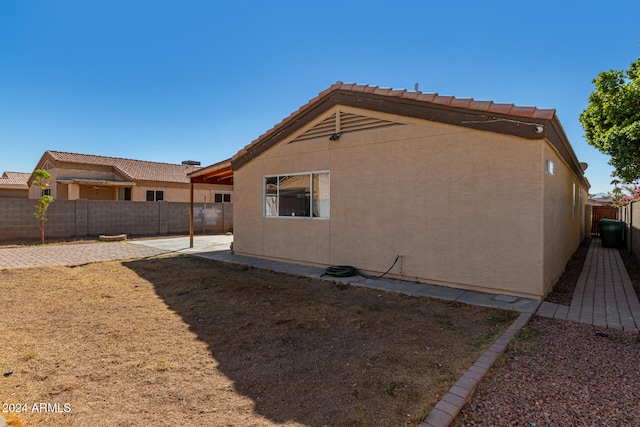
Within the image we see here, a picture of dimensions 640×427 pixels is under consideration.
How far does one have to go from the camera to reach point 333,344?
393 cm

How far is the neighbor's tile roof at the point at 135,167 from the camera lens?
969 inches

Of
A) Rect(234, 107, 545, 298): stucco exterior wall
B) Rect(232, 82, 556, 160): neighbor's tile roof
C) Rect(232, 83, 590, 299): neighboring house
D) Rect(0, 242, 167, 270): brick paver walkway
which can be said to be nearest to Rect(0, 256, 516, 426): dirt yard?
Rect(234, 107, 545, 298): stucco exterior wall

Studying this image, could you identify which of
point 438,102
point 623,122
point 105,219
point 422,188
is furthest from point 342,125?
point 105,219

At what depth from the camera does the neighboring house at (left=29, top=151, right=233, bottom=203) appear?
24062 mm

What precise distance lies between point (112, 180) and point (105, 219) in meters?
11.1

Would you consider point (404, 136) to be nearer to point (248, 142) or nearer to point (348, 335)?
point (348, 335)

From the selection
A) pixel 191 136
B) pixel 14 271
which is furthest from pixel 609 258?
pixel 191 136

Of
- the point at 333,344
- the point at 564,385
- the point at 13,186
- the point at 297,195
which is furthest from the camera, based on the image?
the point at 13,186

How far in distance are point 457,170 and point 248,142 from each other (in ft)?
21.7

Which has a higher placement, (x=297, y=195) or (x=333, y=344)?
(x=297, y=195)

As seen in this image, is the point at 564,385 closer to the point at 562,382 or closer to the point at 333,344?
the point at 562,382

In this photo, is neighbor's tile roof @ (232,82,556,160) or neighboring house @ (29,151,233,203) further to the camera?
neighboring house @ (29,151,233,203)

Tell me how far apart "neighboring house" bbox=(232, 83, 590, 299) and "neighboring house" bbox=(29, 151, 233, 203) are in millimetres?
18010

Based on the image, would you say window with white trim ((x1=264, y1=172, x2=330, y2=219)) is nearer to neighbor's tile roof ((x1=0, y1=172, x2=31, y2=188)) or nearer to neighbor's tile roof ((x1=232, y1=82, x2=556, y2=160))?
neighbor's tile roof ((x1=232, y1=82, x2=556, y2=160))
